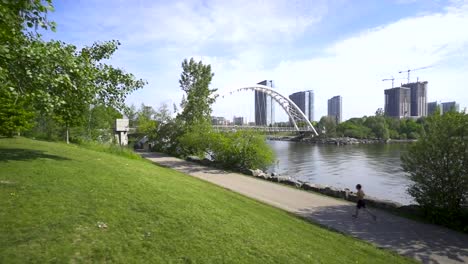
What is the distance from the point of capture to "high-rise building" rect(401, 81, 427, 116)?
130575mm

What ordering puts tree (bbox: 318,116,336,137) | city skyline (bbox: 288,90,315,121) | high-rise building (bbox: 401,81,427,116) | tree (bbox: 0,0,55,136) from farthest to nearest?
1. city skyline (bbox: 288,90,315,121)
2. high-rise building (bbox: 401,81,427,116)
3. tree (bbox: 318,116,336,137)
4. tree (bbox: 0,0,55,136)

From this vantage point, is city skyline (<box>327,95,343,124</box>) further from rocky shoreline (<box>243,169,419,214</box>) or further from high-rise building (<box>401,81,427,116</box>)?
rocky shoreline (<box>243,169,419,214</box>)

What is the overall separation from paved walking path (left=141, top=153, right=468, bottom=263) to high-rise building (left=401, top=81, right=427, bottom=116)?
13271cm

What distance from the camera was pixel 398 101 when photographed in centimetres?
13312

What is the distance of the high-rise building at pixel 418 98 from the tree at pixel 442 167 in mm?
132522

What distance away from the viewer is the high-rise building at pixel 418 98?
131 metres

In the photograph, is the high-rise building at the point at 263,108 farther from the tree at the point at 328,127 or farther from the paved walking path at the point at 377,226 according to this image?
the paved walking path at the point at 377,226

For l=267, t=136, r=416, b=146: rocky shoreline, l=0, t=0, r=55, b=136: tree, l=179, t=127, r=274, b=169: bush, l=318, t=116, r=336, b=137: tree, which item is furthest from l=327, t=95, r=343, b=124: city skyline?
l=0, t=0, r=55, b=136: tree

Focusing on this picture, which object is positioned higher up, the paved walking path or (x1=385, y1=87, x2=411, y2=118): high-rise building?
(x1=385, y1=87, x2=411, y2=118): high-rise building

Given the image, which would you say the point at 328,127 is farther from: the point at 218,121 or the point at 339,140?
the point at 218,121

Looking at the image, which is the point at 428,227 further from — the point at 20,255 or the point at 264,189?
the point at 20,255

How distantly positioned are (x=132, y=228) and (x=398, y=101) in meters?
143

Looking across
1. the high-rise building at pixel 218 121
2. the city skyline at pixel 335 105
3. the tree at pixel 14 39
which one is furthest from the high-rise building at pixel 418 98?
the tree at pixel 14 39

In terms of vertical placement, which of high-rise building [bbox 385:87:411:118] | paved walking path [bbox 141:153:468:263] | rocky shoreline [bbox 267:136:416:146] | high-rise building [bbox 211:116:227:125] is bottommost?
rocky shoreline [bbox 267:136:416:146]
